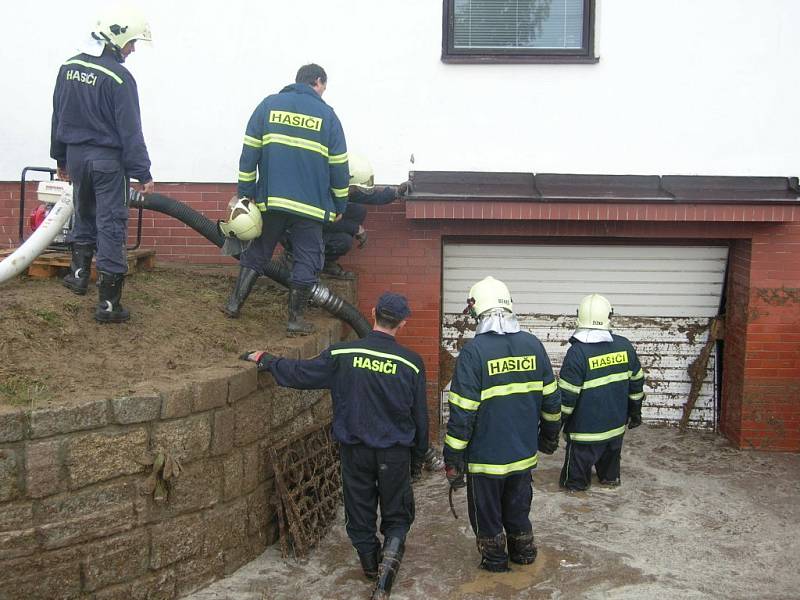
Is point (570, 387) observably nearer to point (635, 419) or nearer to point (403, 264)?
point (635, 419)

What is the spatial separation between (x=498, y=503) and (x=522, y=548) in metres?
0.36

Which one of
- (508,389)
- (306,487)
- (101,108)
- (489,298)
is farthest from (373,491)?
(101,108)

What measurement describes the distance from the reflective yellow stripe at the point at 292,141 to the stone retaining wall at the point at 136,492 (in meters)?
1.66

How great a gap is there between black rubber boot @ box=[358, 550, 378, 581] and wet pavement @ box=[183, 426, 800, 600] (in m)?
0.09

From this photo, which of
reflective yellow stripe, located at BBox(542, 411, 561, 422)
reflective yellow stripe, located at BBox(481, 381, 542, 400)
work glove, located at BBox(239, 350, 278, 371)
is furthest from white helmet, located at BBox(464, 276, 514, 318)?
work glove, located at BBox(239, 350, 278, 371)

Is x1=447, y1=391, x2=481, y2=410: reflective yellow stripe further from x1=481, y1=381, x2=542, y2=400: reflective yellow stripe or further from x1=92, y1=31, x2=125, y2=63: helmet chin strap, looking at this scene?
x1=92, y1=31, x2=125, y2=63: helmet chin strap

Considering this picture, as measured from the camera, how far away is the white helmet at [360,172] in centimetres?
752

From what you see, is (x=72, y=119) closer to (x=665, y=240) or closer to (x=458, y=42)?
(x=458, y=42)

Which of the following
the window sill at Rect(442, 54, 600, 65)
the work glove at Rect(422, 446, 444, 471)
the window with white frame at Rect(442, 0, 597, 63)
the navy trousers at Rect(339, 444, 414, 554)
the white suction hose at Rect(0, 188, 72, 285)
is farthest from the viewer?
the window with white frame at Rect(442, 0, 597, 63)

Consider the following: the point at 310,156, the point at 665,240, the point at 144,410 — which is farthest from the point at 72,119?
the point at 665,240

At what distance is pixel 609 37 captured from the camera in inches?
318

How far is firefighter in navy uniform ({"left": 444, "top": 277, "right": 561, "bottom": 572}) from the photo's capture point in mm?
5562

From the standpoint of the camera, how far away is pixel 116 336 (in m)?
5.98

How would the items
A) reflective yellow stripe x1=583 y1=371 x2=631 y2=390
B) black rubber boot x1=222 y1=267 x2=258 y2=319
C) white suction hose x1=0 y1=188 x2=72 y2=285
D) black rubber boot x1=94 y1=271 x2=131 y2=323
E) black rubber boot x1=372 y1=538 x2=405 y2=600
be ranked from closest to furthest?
1. black rubber boot x1=372 y1=538 x2=405 y2=600
2. black rubber boot x1=94 y1=271 x2=131 y2=323
3. white suction hose x1=0 y1=188 x2=72 y2=285
4. black rubber boot x1=222 y1=267 x2=258 y2=319
5. reflective yellow stripe x1=583 y1=371 x2=631 y2=390
